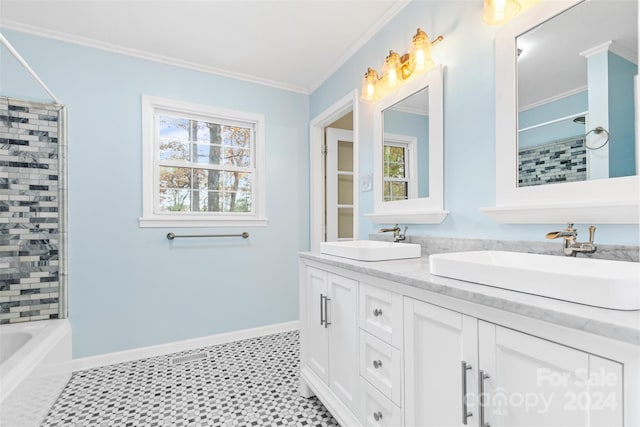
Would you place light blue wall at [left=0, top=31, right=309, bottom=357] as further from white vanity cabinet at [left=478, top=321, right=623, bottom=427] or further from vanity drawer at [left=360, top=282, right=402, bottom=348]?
white vanity cabinet at [left=478, top=321, right=623, bottom=427]

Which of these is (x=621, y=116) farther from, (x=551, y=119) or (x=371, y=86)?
(x=371, y=86)

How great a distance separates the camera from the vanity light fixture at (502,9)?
3.97 feet

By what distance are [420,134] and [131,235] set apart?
2210 millimetres

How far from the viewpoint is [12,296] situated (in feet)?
Answer: 6.53

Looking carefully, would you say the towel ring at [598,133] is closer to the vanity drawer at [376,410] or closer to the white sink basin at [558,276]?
the white sink basin at [558,276]

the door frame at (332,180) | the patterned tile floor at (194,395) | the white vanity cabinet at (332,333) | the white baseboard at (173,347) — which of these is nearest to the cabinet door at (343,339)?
the white vanity cabinet at (332,333)

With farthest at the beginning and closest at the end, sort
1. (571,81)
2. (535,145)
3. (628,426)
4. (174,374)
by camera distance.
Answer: (174,374), (535,145), (571,81), (628,426)

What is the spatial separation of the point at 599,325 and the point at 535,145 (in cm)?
85

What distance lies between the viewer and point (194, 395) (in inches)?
73.5

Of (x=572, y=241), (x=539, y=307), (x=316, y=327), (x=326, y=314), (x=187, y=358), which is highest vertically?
(x=572, y=241)

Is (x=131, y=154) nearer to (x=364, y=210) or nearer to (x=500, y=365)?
(x=364, y=210)

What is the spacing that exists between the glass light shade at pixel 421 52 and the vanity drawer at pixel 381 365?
4.49 ft

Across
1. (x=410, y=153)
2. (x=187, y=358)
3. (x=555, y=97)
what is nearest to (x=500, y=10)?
(x=555, y=97)

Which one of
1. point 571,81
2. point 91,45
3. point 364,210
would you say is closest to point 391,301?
point 571,81
